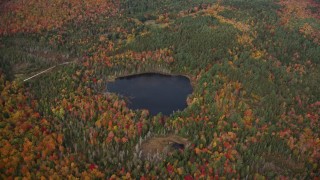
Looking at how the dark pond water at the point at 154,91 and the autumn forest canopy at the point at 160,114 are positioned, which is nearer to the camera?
the autumn forest canopy at the point at 160,114

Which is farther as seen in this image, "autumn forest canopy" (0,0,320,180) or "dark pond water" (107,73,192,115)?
"dark pond water" (107,73,192,115)

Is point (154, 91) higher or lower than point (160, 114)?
lower

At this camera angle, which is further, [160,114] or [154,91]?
[154,91]

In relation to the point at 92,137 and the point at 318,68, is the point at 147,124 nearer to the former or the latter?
the point at 92,137

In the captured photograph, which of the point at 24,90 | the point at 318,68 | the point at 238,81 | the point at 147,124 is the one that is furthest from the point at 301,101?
the point at 24,90
